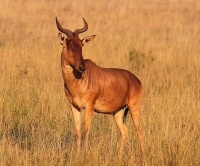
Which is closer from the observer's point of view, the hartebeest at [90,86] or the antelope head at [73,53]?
the antelope head at [73,53]

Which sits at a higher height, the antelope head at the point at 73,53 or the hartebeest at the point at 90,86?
the antelope head at the point at 73,53

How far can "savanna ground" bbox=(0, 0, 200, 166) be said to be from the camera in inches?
272

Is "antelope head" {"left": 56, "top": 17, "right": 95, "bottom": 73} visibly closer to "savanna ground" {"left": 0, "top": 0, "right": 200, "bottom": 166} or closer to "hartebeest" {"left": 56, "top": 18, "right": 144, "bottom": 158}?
"hartebeest" {"left": 56, "top": 18, "right": 144, "bottom": 158}

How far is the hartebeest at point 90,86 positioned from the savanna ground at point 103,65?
39 cm

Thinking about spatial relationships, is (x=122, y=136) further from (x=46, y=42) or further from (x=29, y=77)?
(x=46, y=42)

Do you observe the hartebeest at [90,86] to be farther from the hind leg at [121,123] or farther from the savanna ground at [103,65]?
the savanna ground at [103,65]

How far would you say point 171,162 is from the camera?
660 cm

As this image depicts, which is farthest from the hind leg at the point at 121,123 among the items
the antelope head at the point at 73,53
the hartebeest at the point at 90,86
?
the antelope head at the point at 73,53

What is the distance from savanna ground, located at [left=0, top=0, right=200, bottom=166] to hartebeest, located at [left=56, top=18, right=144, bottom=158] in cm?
39

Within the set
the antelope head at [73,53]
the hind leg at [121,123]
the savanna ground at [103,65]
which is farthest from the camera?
the hind leg at [121,123]

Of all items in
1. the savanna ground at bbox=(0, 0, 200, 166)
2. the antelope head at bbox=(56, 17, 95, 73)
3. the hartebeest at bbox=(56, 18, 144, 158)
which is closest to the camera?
the savanna ground at bbox=(0, 0, 200, 166)

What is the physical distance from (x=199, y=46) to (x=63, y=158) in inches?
436

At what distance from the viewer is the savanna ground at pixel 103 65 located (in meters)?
6.92

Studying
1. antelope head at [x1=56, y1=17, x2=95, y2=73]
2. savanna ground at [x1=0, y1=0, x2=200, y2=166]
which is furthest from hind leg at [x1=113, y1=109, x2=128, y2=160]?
antelope head at [x1=56, y1=17, x2=95, y2=73]
